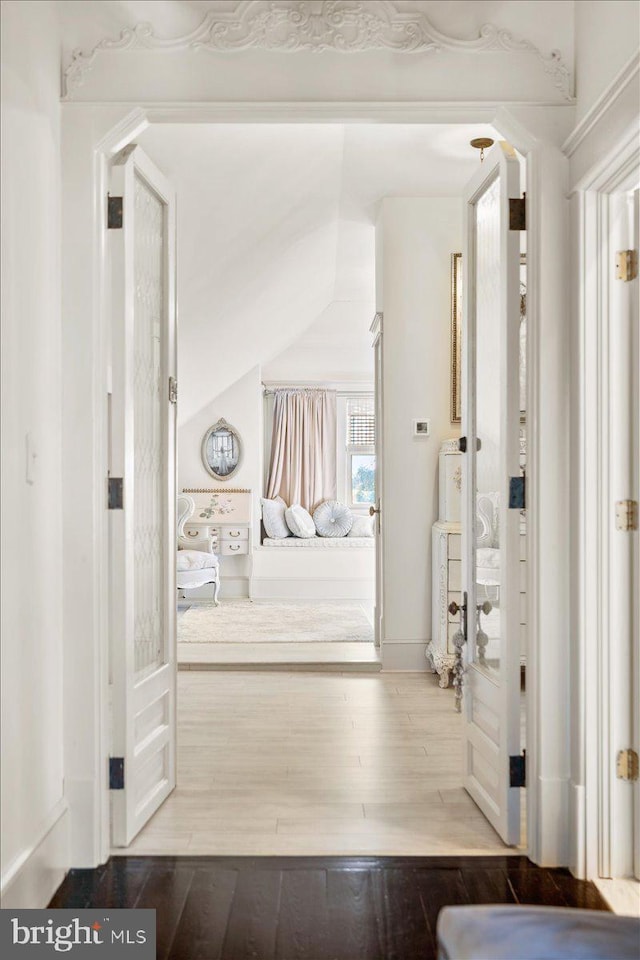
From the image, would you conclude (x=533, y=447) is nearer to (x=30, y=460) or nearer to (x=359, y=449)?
(x=30, y=460)

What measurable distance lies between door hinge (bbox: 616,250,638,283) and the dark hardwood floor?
5.50 feet

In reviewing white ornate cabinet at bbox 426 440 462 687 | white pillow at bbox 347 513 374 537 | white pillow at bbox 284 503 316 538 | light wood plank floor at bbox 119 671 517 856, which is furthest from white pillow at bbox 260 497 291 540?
light wood plank floor at bbox 119 671 517 856

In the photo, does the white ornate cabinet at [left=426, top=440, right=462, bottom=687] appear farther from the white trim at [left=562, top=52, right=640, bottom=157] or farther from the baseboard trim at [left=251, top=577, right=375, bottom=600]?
the baseboard trim at [left=251, top=577, right=375, bottom=600]

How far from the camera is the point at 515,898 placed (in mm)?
2061

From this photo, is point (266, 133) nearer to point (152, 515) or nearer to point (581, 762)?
point (152, 515)

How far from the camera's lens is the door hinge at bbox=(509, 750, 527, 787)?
7.78 feet

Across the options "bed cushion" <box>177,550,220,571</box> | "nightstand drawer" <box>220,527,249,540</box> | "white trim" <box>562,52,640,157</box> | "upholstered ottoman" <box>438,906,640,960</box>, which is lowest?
"bed cushion" <box>177,550,220,571</box>

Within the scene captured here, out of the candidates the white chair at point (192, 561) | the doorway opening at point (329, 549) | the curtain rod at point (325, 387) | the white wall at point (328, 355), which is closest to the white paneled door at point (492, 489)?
the doorway opening at point (329, 549)

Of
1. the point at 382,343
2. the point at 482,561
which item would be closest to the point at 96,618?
the point at 482,561

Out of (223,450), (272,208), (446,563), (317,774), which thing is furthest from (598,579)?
(223,450)

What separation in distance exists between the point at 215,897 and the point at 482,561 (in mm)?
1319

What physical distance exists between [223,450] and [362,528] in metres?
1.69

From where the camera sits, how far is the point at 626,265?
2199 millimetres

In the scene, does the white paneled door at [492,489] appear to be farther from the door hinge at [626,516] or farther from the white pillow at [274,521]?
the white pillow at [274,521]
